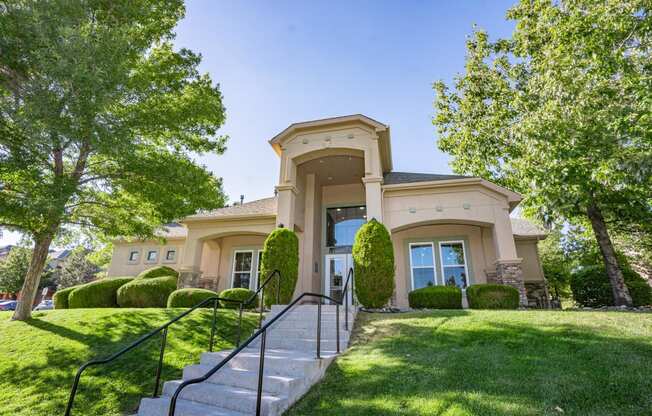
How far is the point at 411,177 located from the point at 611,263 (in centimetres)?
695

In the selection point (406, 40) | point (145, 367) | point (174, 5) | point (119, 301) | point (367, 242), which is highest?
point (174, 5)

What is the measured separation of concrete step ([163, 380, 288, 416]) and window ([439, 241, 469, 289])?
31.8ft

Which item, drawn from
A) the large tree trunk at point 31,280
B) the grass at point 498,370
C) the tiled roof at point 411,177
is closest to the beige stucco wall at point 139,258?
the large tree trunk at point 31,280

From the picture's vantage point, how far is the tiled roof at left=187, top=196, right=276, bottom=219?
13430 mm

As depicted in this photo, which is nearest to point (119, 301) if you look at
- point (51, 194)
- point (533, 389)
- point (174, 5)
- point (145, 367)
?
point (51, 194)

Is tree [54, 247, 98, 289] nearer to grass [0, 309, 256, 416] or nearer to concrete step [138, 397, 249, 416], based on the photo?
grass [0, 309, 256, 416]

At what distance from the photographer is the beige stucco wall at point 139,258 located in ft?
55.1

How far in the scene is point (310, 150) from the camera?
1279cm

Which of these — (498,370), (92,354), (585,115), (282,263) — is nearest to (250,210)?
(282,263)

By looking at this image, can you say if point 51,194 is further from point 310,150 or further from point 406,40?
point 406,40

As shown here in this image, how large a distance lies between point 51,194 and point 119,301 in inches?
226

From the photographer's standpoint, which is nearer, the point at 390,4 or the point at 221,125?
the point at 390,4

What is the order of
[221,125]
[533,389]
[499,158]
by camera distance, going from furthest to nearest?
[499,158] → [221,125] → [533,389]

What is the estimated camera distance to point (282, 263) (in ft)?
33.6
